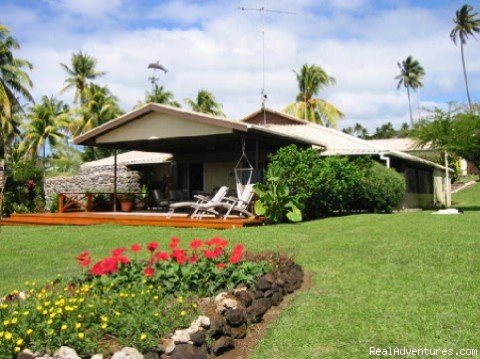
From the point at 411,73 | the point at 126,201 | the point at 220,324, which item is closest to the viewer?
the point at 220,324

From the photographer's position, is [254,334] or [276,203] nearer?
[254,334]

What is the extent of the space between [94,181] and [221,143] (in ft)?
27.2

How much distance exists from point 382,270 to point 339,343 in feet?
8.78

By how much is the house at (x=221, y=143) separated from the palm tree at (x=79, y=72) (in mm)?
23637

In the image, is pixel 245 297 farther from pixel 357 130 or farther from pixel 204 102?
pixel 357 130

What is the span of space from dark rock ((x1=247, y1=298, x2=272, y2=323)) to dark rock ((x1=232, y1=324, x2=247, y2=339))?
26cm

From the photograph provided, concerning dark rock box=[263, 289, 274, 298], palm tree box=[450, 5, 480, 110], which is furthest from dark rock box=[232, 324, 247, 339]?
palm tree box=[450, 5, 480, 110]

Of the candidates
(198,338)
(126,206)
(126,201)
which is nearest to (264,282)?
(198,338)

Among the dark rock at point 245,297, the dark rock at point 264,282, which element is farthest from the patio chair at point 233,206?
the dark rock at point 245,297

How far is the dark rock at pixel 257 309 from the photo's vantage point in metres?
5.00

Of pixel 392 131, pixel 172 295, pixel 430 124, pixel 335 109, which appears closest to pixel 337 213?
pixel 430 124

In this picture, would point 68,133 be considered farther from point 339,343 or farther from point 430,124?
point 339,343

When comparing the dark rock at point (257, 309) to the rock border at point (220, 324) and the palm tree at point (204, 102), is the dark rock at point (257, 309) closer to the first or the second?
the rock border at point (220, 324)

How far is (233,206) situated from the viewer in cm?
1363
